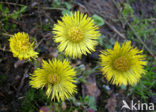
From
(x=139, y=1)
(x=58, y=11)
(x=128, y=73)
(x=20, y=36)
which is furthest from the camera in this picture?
(x=139, y=1)

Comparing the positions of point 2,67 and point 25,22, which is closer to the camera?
point 2,67

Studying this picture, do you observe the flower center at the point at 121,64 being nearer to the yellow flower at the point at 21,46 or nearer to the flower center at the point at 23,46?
the yellow flower at the point at 21,46

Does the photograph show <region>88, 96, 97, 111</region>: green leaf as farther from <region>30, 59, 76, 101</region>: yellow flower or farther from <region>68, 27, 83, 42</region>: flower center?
<region>68, 27, 83, 42</region>: flower center

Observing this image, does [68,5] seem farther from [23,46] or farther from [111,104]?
[111,104]

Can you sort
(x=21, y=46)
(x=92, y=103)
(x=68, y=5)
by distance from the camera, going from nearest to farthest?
(x=21, y=46)
(x=92, y=103)
(x=68, y=5)

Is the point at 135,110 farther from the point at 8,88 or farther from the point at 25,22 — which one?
the point at 25,22

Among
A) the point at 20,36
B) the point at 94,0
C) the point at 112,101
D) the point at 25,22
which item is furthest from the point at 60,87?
the point at 94,0

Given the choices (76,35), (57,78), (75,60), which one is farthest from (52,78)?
(75,60)

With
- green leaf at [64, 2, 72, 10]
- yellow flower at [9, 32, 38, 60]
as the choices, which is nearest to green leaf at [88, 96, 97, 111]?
yellow flower at [9, 32, 38, 60]
